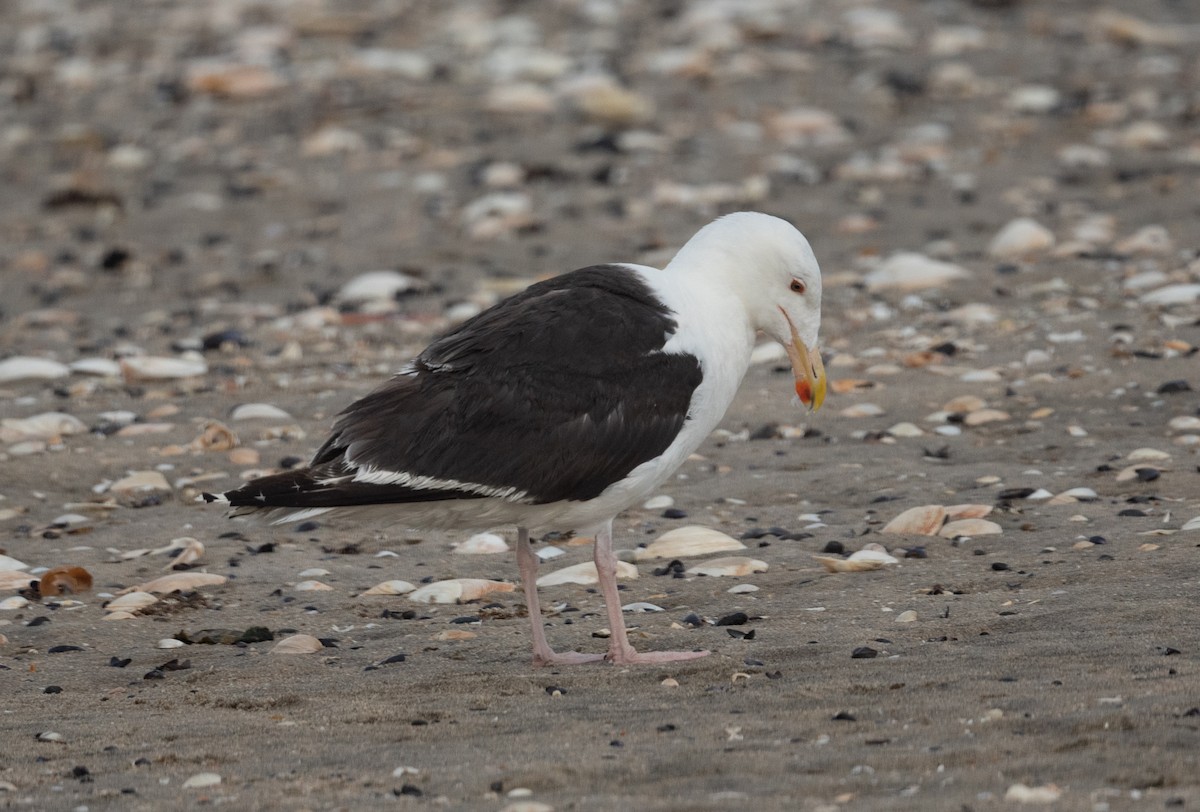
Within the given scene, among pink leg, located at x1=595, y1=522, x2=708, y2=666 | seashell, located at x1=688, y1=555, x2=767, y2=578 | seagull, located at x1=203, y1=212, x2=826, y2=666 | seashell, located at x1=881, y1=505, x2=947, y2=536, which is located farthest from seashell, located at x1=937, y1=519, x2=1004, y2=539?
pink leg, located at x1=595, y1=522, x2=708, y2=666

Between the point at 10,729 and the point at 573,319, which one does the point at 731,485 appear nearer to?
the point at 573,319

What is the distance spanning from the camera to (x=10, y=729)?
4742mm

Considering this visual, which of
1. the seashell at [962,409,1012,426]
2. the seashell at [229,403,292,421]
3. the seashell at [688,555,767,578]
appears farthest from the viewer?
the seashell at [229,403,292,421]

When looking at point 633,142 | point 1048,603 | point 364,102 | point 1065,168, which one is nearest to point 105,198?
point 364,102

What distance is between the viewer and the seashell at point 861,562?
6.03m

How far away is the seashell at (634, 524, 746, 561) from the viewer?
21.0 feet

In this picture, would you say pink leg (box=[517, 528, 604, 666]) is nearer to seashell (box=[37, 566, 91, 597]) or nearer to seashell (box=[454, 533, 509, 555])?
seashell (box=[454, 533, 509, 555])

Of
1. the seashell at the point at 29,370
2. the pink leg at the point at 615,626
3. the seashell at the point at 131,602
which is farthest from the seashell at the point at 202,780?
the seashell at the point at 29,370

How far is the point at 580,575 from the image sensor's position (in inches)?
250

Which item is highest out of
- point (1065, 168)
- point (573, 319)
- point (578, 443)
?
point (573, 319)

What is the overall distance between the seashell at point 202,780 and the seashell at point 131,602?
1953 millimetres

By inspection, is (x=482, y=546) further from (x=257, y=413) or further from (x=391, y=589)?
(x=257, y=413)

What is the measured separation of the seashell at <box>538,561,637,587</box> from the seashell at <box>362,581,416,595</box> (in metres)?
0.50

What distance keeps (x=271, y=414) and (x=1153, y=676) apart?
5.19 meters
